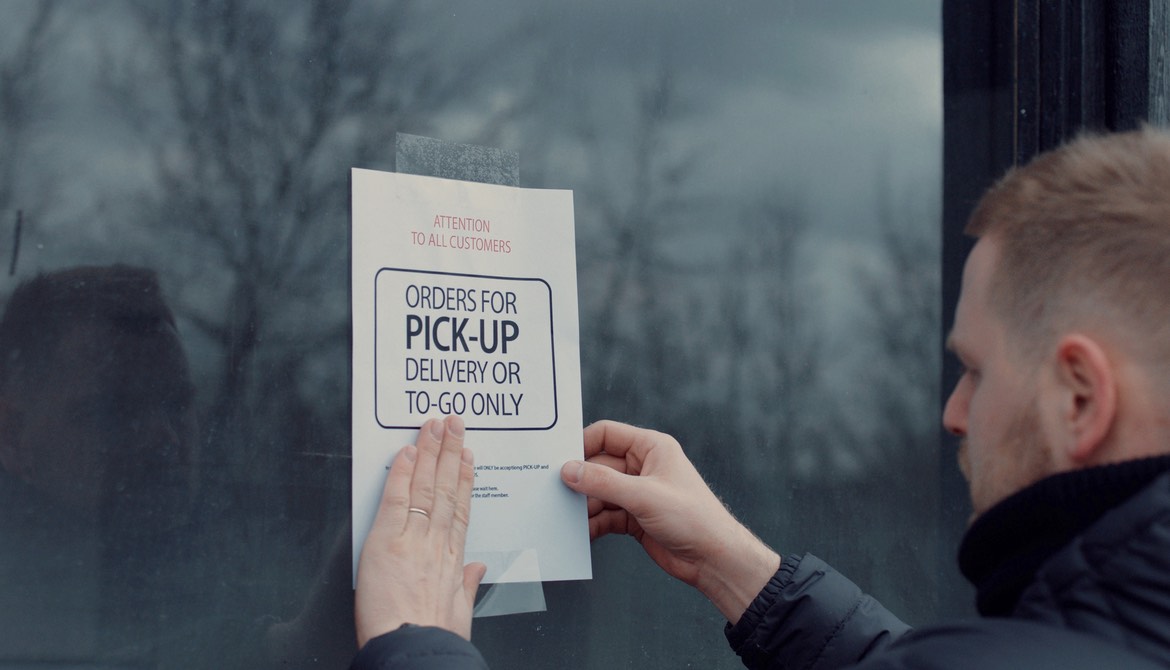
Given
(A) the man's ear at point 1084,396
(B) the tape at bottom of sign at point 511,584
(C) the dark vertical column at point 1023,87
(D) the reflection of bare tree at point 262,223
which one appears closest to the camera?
(A) the man's ear at point 1084,396

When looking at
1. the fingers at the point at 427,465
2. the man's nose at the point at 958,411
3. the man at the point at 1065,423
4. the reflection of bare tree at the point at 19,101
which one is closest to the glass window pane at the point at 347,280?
the reflection of bare tree at the point at 19,101

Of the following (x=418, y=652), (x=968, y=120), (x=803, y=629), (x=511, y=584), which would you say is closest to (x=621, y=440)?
(x=511, y=584)

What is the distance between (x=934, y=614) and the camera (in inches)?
67.0

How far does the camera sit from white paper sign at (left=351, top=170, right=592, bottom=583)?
1221 millimetres

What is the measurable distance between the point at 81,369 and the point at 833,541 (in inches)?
40.6

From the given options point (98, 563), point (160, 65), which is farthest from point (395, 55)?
point (98, 563)

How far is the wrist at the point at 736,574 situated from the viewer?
1396 mm

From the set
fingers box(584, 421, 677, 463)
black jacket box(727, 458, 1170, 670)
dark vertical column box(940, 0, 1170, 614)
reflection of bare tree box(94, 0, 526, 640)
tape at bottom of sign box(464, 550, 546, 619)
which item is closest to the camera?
black jacket box(727, 458, 1170, 670)

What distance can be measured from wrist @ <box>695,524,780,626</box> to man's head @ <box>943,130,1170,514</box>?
324 millimetres

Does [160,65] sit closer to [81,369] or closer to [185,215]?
[185,215]

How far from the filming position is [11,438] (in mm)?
1058

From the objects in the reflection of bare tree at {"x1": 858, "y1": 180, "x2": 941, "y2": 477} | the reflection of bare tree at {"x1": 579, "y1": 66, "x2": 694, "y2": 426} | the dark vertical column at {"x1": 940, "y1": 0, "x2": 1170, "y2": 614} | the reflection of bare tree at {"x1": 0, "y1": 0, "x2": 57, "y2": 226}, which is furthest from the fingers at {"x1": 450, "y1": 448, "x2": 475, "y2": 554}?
the dark vertical column at {"x1": 940, "y1": 0, "x2": 1170, "y2": 614}

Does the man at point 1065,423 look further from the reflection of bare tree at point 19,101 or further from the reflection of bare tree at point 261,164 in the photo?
the reflection of bare tree at point 19,101

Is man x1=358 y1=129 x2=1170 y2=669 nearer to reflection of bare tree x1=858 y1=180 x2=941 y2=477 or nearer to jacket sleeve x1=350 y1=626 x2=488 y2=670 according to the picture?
jacket sleeve x1=350 y1=626 x2=488 y2=670
